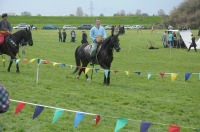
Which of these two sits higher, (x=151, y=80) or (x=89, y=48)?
(x=89, y=48)

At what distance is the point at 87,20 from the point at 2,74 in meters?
99.6

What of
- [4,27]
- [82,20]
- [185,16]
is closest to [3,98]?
[4,27]

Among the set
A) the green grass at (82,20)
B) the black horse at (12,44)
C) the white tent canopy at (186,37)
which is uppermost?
the black horse at (12,44)

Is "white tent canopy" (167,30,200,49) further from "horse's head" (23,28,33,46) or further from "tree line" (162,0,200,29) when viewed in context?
"tree line" (162,0,200,29)

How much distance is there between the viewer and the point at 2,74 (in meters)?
16.8

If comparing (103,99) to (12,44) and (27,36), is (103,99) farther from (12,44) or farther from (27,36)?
(27,36)

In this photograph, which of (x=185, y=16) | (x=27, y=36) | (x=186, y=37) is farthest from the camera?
(x=185, y=16)

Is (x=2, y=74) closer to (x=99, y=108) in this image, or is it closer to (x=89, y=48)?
(x=89, y=48)

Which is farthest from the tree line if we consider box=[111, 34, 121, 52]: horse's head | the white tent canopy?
box=[111, 34, 121, 52]: horse's head

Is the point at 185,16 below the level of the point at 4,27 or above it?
below

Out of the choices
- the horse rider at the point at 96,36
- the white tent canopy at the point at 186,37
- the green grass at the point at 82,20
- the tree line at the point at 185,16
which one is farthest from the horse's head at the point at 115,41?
the green grass at the point at 82,20

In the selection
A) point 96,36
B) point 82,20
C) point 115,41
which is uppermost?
point 96,36

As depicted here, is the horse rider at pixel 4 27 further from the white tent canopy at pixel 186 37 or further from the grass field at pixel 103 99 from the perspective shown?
the white tent canopy at pixel 186 37

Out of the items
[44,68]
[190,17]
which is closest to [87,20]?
[190,17]
